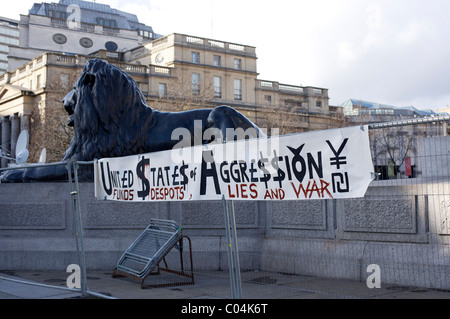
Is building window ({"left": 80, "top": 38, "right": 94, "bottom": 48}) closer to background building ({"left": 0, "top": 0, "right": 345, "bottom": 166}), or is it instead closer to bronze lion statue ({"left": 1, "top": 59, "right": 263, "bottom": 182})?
background building ({"left": 0, "top": 0, "right": 345, "bottom": 166})

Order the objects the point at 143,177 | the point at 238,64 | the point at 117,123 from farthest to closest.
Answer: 1. the point at 238,64
2. the point at 117,123
3. the point at 143,177

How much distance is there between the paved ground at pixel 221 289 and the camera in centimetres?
725

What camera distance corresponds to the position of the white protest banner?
523 cm

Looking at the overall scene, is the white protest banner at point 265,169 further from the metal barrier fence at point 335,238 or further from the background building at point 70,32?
the background building at point 70,32

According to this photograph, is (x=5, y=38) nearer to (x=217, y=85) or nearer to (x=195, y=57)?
(x=195, y=57)

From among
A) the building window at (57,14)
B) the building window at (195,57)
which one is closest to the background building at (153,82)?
the building window at (195,57)

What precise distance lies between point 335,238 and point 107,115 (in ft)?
17.4

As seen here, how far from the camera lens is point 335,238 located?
902 cm

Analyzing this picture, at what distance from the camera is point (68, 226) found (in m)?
10.6

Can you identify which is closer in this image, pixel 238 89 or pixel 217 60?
pixel 217 60

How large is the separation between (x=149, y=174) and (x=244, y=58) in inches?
2346

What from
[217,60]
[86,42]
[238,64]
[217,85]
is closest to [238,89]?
[217,85]

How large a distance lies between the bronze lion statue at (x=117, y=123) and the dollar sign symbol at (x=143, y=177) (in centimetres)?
305
